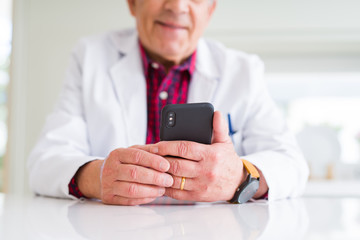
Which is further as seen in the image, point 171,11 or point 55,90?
point 55,90

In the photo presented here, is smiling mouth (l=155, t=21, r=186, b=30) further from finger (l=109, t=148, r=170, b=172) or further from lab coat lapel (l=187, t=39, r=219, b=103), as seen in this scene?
finger (l=109, t=148, r=170, b=172)

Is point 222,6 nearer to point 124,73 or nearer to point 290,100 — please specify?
point 290,100

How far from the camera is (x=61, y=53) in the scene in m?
2.57

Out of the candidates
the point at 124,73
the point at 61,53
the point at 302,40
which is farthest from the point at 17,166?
the point at 302,40

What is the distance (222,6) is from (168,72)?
1252 millimetres

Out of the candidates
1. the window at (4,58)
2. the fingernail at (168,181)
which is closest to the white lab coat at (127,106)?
the fingernail at (168,181)

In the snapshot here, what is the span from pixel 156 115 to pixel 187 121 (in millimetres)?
527

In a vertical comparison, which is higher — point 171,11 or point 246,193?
point 171,11

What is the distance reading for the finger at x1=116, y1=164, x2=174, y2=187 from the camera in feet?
2.73

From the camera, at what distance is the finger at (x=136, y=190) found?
A: 84 centimetres

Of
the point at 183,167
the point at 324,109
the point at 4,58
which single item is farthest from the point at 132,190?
the point at 4,58

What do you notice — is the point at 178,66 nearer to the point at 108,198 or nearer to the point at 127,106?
the point at 127,106

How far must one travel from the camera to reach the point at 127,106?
1.34 meters

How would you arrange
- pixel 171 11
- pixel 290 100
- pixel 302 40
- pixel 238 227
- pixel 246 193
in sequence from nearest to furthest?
pixel 238 227, pixel 246 193, pixel 171 11, pixel 302 40, pixel 290 100
